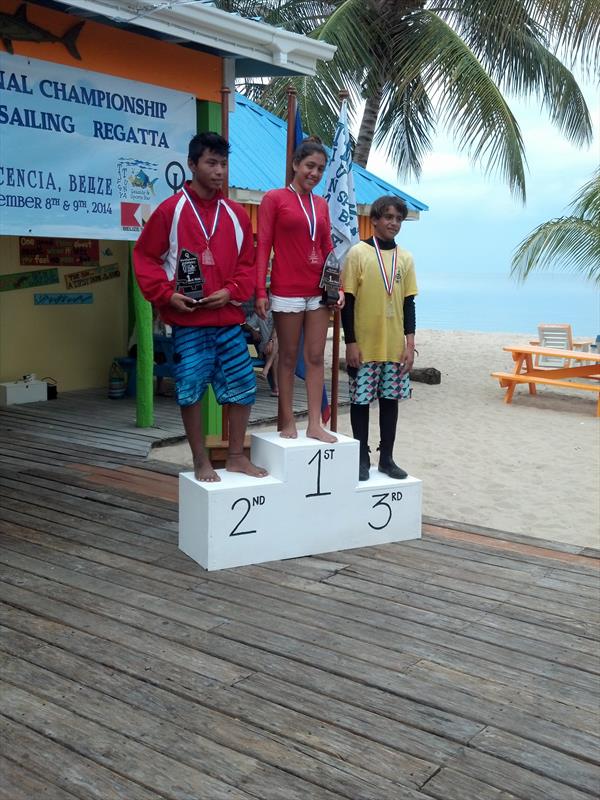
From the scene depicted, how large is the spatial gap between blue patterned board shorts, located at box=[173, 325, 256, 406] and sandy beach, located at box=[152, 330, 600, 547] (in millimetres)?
1869

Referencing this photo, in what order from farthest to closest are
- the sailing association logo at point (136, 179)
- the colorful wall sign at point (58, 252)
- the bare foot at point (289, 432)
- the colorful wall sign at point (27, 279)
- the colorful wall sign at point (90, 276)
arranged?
the colorful wall sign at point (90, 276) → the colorful wall sign at point (58, 252) → the colorful wall sign at point (27, 279) → the sailing association logo at point (136, 179) → the bare foot at point (289, 432)

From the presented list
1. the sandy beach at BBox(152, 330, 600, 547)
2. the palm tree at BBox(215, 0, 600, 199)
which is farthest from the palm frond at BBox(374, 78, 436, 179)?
the sandy beach at BBox(152, 330, 600, 547)

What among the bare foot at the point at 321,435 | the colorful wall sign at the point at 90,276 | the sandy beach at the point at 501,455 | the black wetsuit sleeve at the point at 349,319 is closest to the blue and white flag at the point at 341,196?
the black wetsuit sleeve at the point at 349,319

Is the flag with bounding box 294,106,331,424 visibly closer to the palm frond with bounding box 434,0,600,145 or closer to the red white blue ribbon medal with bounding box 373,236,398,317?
the red white blue ribbon medal with bounding box 373,236,398,317

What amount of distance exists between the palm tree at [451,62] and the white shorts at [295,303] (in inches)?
418

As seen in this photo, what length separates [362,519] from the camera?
4.48 m

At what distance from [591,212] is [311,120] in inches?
182

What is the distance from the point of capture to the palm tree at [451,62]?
1389 centimetres

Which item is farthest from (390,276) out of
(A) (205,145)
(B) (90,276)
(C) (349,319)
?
(B) (90,276)

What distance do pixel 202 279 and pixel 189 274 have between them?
63mm

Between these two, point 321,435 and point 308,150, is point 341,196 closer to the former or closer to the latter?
point 308,150

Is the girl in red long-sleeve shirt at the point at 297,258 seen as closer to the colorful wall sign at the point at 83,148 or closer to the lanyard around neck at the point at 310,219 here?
the lanyard around neck at the point at 310,219

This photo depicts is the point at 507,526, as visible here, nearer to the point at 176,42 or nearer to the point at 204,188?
A: the point at 204,188

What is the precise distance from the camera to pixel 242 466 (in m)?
4.31
